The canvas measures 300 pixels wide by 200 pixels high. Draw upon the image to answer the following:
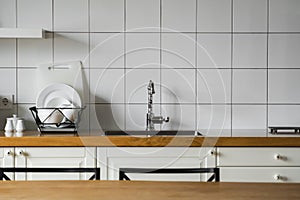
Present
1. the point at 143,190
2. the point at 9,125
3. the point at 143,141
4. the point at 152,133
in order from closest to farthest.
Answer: the point at 143,190, the point at 143,141, the point at 9,125, the point at 152,133

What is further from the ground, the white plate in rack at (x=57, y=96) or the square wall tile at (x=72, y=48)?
the square wall tile at (x=72, y=48)

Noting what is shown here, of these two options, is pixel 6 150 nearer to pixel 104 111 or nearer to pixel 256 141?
pixel 104 111

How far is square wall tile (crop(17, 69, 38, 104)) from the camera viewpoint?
3531 mm

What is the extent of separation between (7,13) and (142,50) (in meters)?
0.92

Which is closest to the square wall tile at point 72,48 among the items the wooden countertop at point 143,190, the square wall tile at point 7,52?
the square wall tile at point 7,52

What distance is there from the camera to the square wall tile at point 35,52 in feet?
11.5

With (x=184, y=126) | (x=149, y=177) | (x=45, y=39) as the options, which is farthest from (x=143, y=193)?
(x=45, y=39)

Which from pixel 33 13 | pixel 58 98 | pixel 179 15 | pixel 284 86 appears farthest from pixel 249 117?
pixel 33 13

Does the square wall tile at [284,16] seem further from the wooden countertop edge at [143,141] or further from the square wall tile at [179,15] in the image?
the wooden countertop edge at [143,141]

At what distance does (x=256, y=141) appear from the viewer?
296 centimetres

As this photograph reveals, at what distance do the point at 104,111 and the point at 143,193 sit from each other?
177cm

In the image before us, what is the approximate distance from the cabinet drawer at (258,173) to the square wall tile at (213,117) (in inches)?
22.9

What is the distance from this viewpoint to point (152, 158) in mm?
2984

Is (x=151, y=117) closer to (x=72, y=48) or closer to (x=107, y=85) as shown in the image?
(x=107, y=85)
